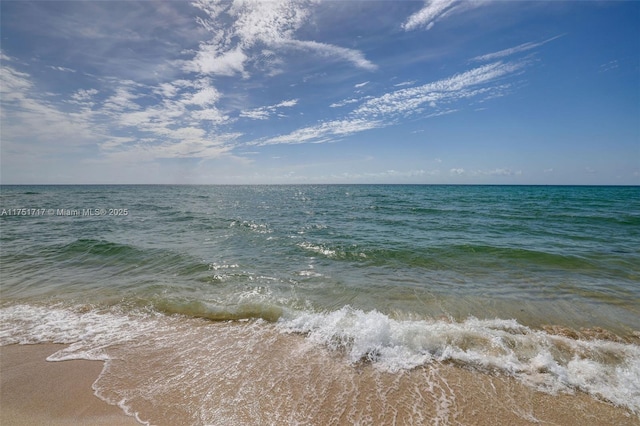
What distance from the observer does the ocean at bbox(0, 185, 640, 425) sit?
3.65m

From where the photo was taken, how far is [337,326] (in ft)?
17.7

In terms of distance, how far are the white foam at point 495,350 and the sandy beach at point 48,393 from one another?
3031 millimetres

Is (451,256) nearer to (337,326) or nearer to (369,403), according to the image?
(337,326)

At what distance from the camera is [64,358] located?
15.3 ft

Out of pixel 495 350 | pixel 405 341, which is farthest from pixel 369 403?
pixel 495 350

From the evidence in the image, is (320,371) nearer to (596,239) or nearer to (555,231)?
(596,239)

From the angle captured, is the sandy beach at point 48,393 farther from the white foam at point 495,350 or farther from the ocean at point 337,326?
the white foam at point 495,350

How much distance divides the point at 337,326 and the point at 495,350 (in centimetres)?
279

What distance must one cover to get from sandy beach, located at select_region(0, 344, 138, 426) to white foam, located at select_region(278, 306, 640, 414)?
9.95 feet

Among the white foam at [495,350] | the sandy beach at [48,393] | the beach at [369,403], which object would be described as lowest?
the sandy beach at [48,393]

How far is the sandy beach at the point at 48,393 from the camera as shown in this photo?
3459mm

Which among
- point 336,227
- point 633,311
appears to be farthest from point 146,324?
point 336,227

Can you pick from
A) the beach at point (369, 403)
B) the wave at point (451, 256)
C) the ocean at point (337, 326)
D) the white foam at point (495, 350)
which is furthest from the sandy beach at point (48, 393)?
the wave at point (451, 256)

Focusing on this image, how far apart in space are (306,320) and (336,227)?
12066 millimetres
